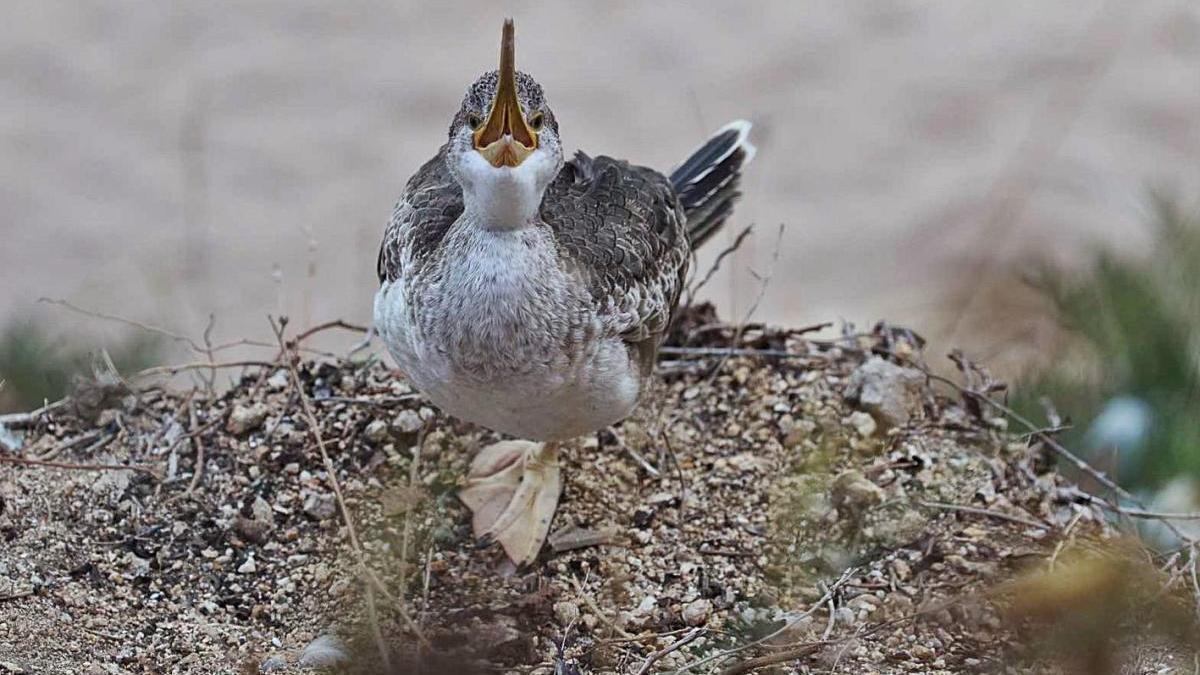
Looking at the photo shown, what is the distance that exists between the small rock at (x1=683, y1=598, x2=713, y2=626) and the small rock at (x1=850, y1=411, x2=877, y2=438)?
2.68ft

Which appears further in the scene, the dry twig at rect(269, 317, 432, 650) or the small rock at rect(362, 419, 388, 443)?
the small rock at rect(362, 419, 388, 443)

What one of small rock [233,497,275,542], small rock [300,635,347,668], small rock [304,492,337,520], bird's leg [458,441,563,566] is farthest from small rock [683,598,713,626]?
small rock [233,497,275,542]

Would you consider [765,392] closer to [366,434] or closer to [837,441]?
[837,441]

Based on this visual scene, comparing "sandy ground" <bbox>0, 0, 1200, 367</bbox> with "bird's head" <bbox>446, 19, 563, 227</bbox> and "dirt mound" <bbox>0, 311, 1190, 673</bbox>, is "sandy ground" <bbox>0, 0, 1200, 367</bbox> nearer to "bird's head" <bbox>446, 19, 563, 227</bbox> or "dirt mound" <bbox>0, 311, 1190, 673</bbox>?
"dirt mound" <bbox>0, 311, 1190, 673</bbox>

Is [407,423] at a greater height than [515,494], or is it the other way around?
[407,423]

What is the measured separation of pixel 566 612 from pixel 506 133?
1052 millimetres

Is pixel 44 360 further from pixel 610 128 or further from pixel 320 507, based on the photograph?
pixel 610 128

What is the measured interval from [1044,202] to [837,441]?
2773 millimetres

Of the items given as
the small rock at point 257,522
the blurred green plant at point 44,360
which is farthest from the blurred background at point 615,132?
the small rock at point 257,522

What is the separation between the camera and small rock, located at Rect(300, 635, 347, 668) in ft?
10.0

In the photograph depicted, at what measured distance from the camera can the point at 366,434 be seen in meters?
3.96

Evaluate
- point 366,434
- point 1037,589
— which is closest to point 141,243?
point 366,434

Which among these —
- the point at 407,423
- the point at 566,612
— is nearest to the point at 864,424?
the point at 566,612

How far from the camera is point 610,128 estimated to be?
6.67m
